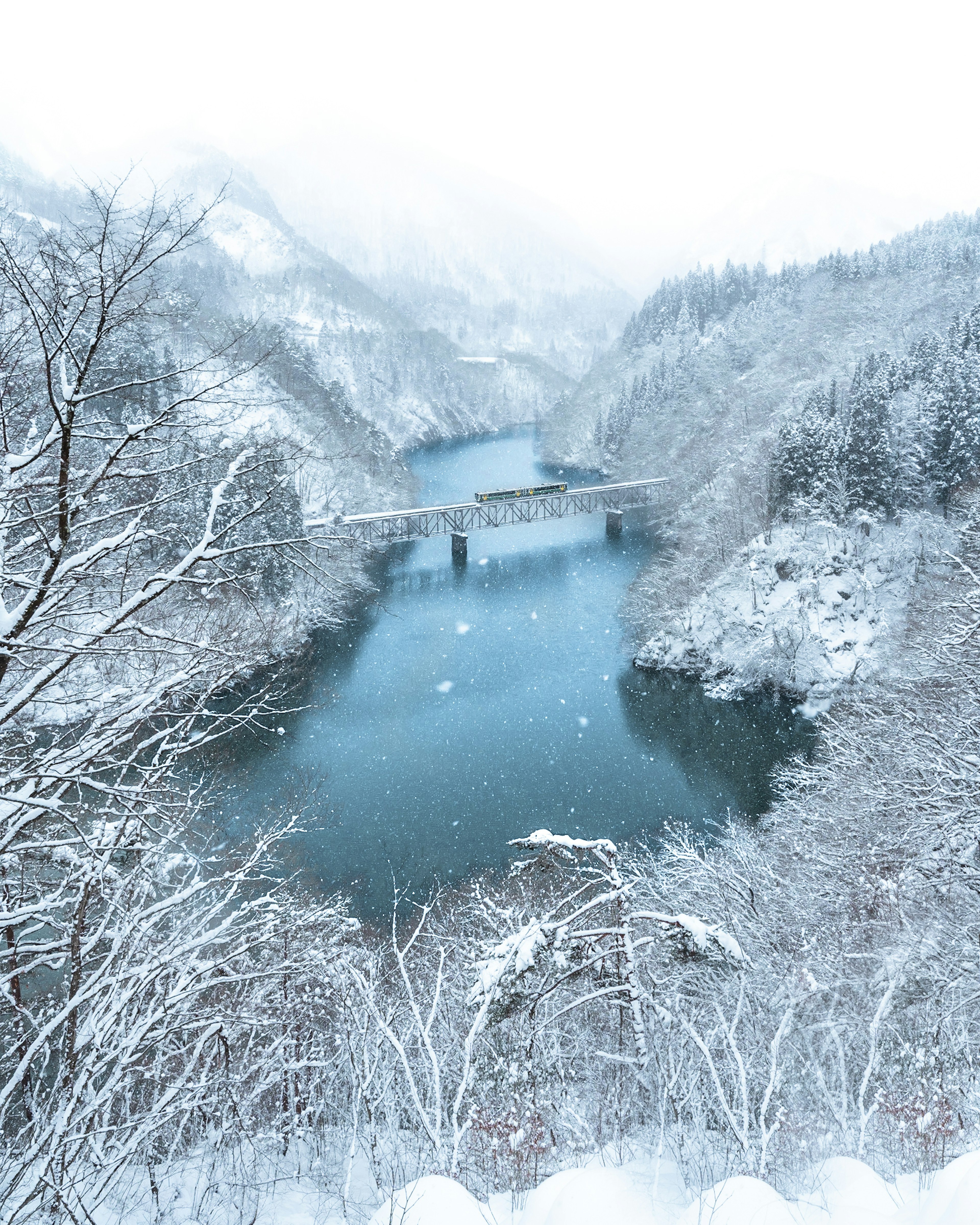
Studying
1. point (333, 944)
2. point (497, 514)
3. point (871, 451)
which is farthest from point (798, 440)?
point (333, 944)

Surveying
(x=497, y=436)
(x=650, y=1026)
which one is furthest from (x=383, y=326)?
(x=650, y=1026)

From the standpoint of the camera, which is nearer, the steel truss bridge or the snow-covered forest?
the snow-covered forest

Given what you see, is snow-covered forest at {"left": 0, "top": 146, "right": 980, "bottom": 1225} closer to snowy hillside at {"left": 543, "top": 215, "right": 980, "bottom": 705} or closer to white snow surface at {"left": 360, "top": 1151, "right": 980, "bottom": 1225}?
white snow surface at {"left": 360, "top": 1151, "right": 980, "bottom": 1225}

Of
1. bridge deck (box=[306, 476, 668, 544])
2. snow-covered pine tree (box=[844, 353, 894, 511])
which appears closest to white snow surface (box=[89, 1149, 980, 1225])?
snow-covered pine tree (box=[844, 353, 894, 511])

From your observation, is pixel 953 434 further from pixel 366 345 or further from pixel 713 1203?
pixel 366 345

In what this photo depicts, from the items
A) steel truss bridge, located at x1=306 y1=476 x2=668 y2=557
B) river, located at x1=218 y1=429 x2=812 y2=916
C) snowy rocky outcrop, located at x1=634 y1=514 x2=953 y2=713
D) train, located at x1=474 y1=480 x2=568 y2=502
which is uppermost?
train, located at x1=474 y1=480 x2=568 y2=502
